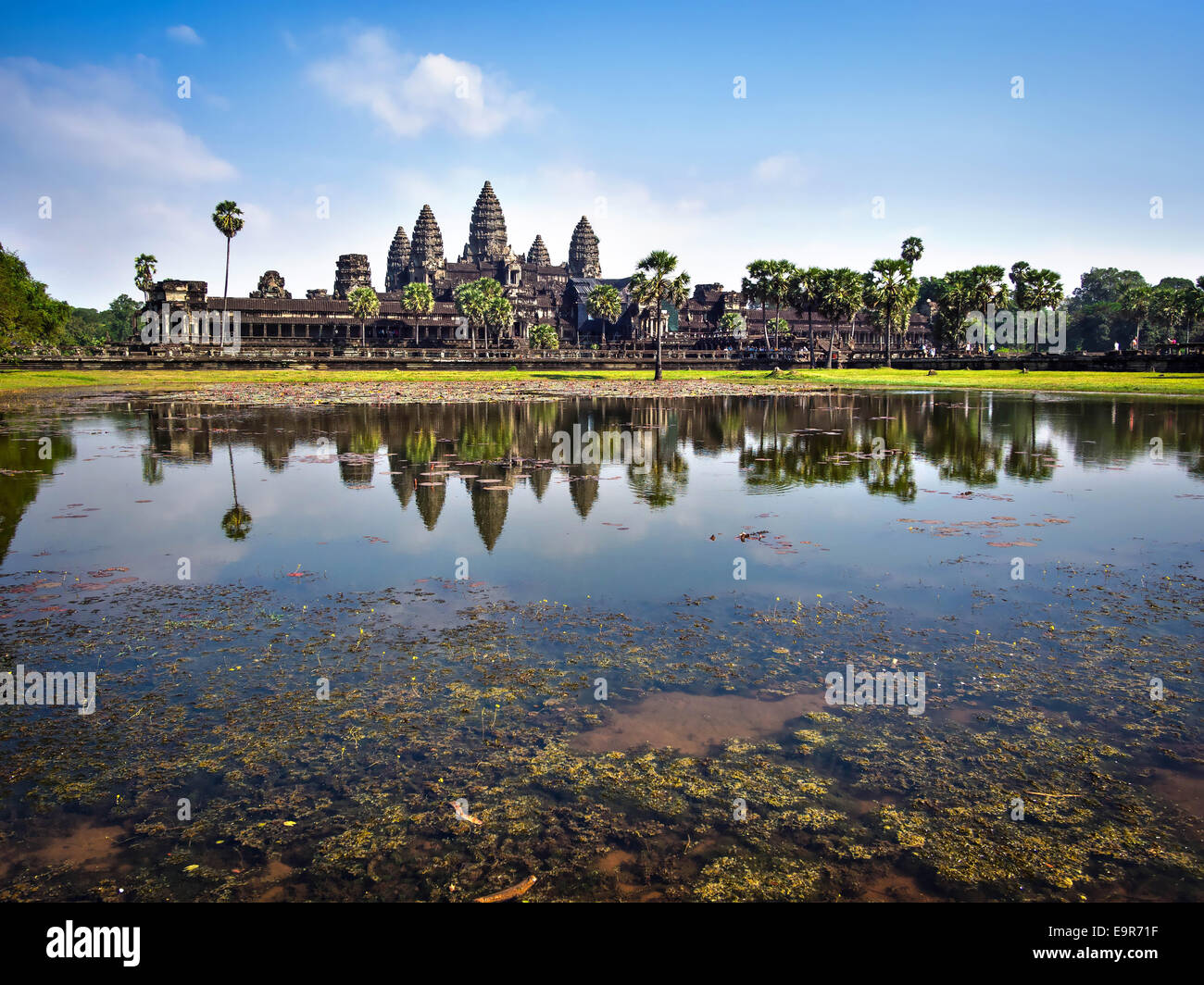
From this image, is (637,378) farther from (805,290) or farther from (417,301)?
(417,301)

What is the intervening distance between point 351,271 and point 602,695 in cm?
15307

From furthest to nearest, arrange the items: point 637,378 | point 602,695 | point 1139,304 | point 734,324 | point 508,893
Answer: point 734,324 < point 1139,304 < point 637,378 < point 602,695 < point 508,893

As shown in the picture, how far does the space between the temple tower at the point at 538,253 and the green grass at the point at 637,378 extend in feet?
314

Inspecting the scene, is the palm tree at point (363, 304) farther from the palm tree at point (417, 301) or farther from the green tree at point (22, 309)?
the green tree at point (22, 309)

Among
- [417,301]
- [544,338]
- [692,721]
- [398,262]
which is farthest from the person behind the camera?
[398,262]

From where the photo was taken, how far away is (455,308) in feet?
419

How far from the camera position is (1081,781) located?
21.9 feet

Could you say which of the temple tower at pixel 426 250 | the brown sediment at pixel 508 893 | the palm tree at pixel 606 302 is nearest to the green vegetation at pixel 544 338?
the palm tree at pixel 606 302

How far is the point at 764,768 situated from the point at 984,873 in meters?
1.85

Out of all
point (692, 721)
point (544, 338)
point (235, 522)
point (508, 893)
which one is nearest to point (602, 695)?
point (692, 721)

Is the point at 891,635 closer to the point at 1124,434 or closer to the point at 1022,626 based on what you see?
the point at 1022,626

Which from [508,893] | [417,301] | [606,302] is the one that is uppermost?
[606,302]

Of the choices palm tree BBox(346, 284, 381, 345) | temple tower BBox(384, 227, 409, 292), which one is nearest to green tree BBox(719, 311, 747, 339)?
palm tree BBox(346, 284, 381, 345)

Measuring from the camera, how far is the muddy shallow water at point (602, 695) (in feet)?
18.8
